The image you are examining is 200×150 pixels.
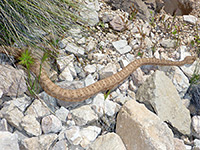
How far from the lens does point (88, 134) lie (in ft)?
10.6

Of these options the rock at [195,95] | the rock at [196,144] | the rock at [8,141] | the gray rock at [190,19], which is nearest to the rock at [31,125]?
the rock at [8,141]

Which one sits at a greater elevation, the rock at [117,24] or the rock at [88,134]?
the rock at [117,24]

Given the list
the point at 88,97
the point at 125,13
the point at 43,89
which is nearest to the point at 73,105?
the point at 88,97

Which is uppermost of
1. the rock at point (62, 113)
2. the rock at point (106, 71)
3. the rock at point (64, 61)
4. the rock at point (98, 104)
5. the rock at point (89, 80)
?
the rock at point (64, 61)

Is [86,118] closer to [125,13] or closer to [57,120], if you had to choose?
[57,120]

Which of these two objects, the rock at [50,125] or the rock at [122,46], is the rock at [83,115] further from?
the rock at [122,46]

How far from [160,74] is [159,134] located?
132 cm

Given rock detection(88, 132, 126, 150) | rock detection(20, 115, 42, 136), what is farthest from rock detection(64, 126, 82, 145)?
rock detection(20, 115, 42, 136)

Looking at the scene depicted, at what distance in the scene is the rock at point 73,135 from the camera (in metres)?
3.03

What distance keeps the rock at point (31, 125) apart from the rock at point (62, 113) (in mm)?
363

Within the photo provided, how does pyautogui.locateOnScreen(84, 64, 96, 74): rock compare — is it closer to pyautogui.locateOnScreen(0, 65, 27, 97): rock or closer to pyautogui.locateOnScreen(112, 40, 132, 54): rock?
pyautogui.locateOnScreen(112, 40, 132, 54): rock

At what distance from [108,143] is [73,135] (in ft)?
1.78

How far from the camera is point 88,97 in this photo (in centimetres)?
362

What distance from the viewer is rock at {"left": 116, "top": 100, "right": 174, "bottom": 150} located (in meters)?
3.05
